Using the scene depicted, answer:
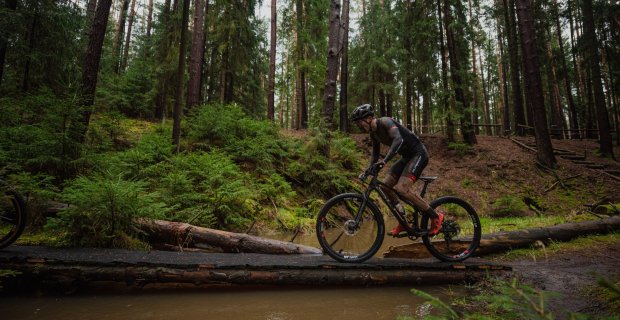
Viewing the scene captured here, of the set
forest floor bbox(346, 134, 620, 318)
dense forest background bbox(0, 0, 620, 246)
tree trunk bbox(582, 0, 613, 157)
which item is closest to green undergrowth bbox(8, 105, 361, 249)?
dense forest background bbox(0, 0, 620, 246)

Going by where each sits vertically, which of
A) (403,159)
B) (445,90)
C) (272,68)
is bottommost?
(403,159)

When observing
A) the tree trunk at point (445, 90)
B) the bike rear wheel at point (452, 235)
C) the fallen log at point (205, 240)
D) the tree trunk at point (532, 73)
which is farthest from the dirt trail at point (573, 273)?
the tree trunk at point (445, 90)

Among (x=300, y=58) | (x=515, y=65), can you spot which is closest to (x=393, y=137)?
(x=300, y=58)

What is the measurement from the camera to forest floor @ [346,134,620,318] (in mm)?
4703

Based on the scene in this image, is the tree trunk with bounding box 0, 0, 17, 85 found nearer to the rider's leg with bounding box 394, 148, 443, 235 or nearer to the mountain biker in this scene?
the mountain biker

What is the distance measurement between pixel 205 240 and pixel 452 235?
172 inches

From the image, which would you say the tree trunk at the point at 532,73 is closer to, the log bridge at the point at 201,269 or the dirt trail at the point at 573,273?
the dirt trail at the point at 573,273

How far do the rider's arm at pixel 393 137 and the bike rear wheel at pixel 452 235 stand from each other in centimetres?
118

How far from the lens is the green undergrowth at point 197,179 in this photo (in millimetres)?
5252

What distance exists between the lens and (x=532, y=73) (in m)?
15.6

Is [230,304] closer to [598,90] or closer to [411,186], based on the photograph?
[411,186]

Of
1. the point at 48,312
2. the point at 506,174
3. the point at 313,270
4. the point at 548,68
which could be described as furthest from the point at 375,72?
the point at 48,312

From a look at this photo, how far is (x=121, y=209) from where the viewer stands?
530 centimetres

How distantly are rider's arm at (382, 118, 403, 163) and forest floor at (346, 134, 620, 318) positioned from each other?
2.37 metres
